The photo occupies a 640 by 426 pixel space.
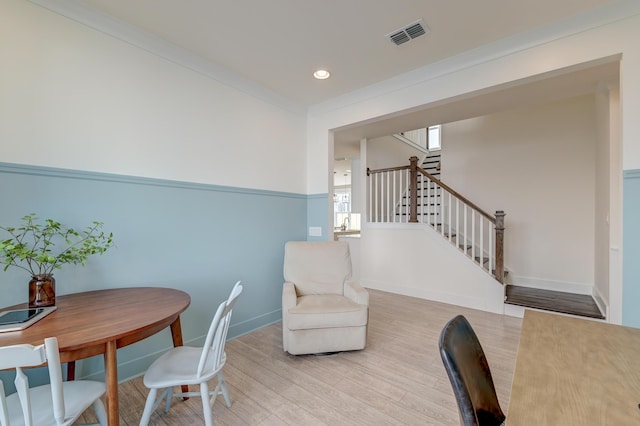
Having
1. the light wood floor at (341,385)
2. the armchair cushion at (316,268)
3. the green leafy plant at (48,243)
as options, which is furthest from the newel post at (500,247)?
the green leafy plant at (48,243)

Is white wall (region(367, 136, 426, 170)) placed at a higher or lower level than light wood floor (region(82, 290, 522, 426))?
higher

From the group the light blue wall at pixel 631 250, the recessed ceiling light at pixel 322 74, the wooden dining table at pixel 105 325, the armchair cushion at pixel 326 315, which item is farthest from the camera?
the recessed ceiling light at pixel 322 74

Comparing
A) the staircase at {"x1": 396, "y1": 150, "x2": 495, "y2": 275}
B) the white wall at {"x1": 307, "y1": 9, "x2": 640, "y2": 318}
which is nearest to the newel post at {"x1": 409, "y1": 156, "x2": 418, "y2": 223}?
the staircase at {"x1": 396, "y1": 150, "x2": 495, "y2": 275}

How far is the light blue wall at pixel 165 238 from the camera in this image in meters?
1.68

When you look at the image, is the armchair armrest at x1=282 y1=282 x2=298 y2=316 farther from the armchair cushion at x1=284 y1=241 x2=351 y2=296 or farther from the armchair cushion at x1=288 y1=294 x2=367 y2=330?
the armchair cushion at x1=284 y1=241 x2=351 y2=296

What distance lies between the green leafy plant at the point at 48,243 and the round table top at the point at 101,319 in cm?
24

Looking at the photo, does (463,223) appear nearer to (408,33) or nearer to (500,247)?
(500,247)

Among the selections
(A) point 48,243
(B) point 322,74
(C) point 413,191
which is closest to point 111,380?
(A) point 48,243

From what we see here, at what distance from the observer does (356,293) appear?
97.1 inches

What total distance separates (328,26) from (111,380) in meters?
2.53

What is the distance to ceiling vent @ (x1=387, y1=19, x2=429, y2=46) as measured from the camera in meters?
2.04

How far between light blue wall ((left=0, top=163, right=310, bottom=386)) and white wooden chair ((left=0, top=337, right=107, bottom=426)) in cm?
78

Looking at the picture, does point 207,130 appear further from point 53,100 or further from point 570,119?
point 570,119

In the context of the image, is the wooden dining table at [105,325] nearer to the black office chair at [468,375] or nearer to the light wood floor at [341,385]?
the light wood floor at [341,385]
